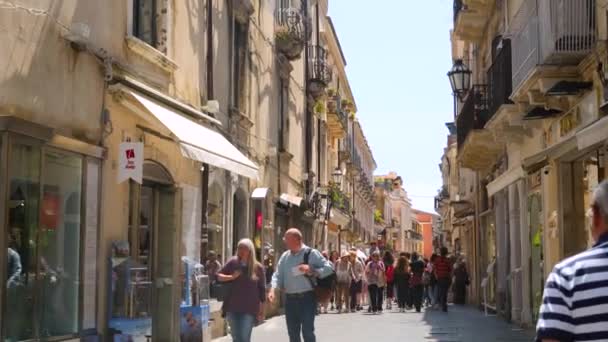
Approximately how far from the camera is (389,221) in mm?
104750

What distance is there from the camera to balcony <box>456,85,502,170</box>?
23203 millimetres

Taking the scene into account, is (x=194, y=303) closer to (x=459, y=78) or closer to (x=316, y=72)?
(x=459, y=78)

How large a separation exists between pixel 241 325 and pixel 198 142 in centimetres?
277

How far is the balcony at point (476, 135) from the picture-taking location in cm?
2320

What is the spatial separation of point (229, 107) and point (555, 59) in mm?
6953

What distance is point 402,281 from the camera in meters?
26.5

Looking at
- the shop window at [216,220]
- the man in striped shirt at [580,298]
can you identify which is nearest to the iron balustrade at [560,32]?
the shop window at [216,220]

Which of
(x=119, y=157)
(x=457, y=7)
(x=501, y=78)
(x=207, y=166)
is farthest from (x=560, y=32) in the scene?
(x=457, y=7)

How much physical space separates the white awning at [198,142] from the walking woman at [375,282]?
10.4 meters

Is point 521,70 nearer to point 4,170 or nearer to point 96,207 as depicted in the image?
point 96,207

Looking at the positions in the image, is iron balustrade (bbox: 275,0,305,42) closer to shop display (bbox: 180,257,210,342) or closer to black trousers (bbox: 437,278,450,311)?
black trousers (bbox: 437,278,450,311)

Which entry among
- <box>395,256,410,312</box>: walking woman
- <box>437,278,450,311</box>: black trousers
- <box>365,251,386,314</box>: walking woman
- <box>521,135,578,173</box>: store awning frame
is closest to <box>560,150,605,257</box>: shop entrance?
<box>521,135,578,173</box>: store awning frame

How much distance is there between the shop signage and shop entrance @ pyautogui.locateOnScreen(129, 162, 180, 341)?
6.49 feet

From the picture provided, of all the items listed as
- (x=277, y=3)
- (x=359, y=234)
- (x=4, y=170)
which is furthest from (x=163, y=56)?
(x=359, y=234)
